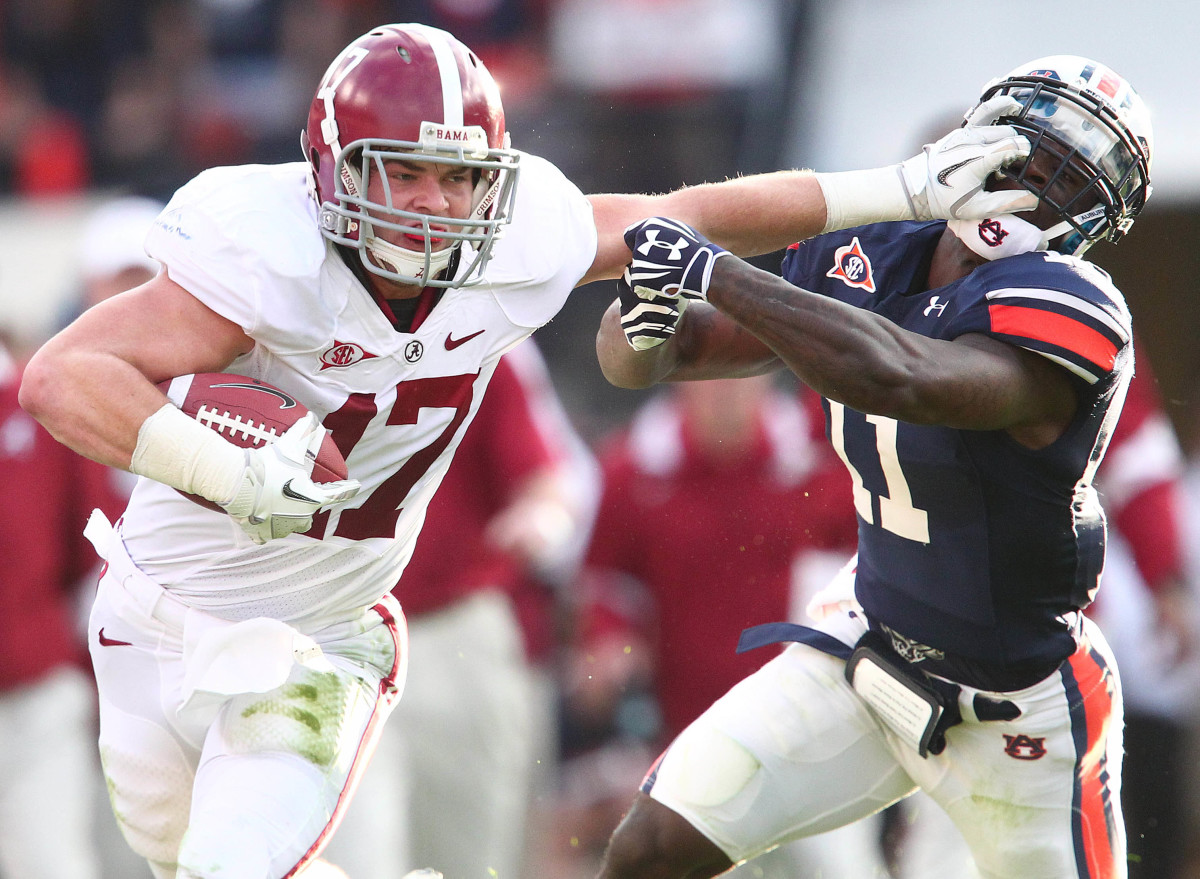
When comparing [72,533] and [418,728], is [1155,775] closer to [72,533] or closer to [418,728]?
[418,728]

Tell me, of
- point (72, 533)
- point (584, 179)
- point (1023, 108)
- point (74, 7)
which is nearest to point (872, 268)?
point (1023, 108)

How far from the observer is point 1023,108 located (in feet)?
9.41

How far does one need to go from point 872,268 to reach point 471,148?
878mm

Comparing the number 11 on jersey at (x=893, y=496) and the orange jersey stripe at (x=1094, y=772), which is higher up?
the number 11 on jersey at (x=893, y=496)

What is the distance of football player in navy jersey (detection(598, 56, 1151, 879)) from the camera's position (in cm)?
258

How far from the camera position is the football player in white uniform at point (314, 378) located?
2.47 metres

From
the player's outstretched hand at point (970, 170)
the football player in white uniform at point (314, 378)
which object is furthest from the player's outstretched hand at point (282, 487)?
the player's outstretched hand at point (970, 170)

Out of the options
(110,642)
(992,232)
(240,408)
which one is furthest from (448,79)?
(110,642)

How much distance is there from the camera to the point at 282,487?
7.93ft

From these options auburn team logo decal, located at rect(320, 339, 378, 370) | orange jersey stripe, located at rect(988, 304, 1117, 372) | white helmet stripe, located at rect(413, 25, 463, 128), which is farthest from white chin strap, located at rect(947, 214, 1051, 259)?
auburn team logo decal, located at rect(320, 339, 378, 370)

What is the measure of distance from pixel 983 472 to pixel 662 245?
2.44ft

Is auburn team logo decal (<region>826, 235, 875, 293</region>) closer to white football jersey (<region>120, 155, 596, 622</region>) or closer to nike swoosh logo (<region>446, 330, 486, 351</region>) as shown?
white football jersey (<region>120, 155, 596, 622</region>)

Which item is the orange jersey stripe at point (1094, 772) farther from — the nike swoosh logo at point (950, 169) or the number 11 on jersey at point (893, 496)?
the nike swoosh logo at point (950, 169)

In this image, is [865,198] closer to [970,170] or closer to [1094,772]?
[970,170]
